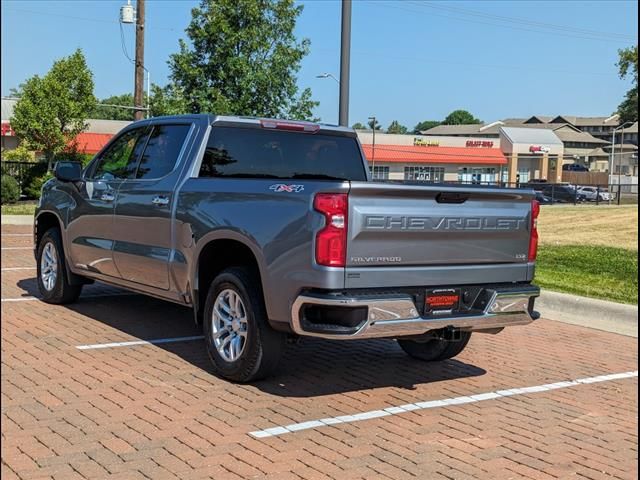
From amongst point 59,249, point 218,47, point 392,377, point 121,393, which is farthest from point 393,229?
point 218,47

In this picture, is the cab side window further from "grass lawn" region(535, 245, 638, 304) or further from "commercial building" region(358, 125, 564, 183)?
"commercial building" region(358, 125, 564, 183)

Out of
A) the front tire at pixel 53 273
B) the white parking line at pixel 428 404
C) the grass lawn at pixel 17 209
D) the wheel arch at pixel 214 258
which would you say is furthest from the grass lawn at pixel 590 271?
the grass lawn at pixel 17 209

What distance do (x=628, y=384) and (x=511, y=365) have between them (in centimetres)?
99

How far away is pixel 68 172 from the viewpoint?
7.77 m

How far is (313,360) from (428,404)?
1459 mm

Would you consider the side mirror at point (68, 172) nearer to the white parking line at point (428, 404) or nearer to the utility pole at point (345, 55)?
the white parking line at point (428, 404)

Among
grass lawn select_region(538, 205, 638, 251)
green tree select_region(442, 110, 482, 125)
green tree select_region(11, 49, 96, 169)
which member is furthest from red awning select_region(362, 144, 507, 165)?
green tree select_region(442, 110, 482, 125)

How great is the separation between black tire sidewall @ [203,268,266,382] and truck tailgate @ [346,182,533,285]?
0.87 meters

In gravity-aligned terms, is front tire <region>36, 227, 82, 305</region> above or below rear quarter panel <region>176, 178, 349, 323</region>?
below

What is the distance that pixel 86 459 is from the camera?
13.5 feet

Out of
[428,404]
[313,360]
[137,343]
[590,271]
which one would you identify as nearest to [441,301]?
[428,404]

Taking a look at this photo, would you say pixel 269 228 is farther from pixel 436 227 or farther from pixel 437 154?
pixel 437 154

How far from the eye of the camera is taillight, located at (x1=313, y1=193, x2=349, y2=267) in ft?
16.0

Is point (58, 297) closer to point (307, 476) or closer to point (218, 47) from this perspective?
point (307, 476)
